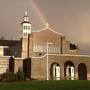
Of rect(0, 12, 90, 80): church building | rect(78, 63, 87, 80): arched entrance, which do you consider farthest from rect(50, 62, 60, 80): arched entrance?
rect(78, 63, 87, 80): arched entrance

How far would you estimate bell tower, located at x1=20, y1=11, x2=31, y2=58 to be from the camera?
9038 centimetres

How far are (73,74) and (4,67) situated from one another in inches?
657

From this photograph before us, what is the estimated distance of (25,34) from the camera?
322 feet

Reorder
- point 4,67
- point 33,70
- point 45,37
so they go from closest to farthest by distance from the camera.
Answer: point 33,70
point 4,67
point 45,37

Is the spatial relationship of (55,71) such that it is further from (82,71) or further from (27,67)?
(82,71)

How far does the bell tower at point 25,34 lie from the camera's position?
9038 centimetres

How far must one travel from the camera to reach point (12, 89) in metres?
42.9

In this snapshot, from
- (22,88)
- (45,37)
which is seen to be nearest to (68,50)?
(45,37)

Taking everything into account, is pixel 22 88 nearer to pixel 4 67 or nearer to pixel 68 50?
pixel 4 67

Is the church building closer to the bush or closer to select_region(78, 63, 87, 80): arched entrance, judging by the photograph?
select_region(78, 63, 87, 80): arched entrance

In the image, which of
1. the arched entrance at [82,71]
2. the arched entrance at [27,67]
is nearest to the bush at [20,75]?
the arched entrance at [27,67]

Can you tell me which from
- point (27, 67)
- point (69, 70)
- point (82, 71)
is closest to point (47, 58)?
point (27, 67)

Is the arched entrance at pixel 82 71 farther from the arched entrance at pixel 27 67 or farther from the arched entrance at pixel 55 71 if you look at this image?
the arched entrance at pixel 27 67

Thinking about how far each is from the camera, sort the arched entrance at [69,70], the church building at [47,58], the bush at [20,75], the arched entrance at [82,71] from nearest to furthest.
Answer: the bush at [20,75]
the church building at [47,58]
the arched entrance at [69,70]
the arched entrance at [82,71]
